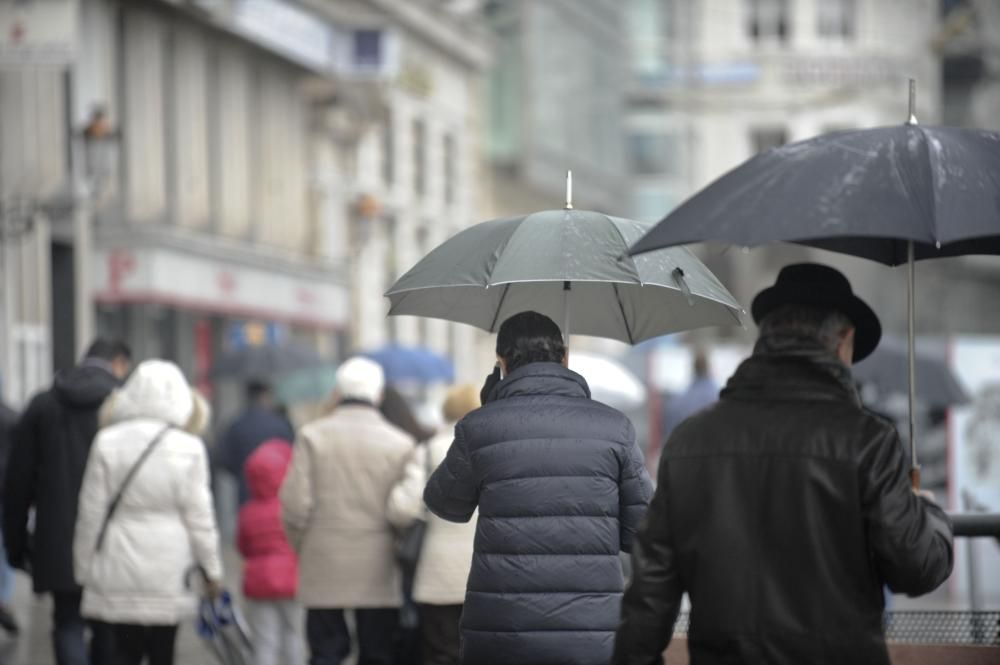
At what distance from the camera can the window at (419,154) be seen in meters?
41.5

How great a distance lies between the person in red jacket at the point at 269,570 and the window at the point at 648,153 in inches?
2087

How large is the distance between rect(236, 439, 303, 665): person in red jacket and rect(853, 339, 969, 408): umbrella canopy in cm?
716

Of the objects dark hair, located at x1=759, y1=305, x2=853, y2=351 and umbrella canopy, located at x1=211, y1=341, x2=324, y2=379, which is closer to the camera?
dark hair, located at x1=759, y1=305, x2=853, y2=351

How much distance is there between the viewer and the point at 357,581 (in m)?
10.1

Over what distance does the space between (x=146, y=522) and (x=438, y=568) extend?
4.52 feet

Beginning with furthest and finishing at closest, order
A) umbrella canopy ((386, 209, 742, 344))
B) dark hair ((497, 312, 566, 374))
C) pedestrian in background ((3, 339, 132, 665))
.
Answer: pedestrian in background ((3, 339, 132, 665)) → umbrella canopy ((386, 209, 742, 344)) → dark hair ((497, 312, 566, 374))

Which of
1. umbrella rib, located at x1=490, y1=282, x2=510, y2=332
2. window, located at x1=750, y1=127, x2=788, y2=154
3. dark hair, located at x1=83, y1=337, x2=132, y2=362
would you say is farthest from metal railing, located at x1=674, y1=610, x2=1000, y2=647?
window, located at x1=750, y1=127, x2=788, y2=154

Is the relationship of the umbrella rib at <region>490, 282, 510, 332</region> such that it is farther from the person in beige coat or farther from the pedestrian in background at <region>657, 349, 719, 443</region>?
the pedestrian in background at <region>657, 349, 719, 443</region>

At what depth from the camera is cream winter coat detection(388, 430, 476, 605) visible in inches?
383

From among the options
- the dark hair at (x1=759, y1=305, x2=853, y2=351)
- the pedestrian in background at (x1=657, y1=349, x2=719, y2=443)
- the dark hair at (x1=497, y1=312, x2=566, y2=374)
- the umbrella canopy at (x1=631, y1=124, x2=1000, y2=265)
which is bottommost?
the pedestrian in background at (x1=657, y1=349, x2=719, y2=443)

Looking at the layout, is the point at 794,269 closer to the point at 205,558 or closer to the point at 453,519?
the point at 453,519

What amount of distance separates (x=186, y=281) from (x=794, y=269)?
24.7m

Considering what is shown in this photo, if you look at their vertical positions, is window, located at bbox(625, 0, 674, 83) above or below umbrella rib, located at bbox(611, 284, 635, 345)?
above

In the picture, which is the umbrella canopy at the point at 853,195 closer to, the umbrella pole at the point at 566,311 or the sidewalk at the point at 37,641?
the umbrella pole at the point at 566,311
